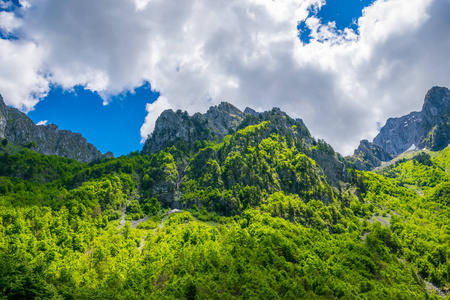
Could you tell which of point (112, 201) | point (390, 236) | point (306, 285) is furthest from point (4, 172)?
point (390, 236)

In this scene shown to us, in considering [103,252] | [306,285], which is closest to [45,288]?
[103,252]

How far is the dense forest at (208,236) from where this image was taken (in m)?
65.2

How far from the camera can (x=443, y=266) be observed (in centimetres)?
11375

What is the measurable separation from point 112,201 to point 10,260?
8841 cm

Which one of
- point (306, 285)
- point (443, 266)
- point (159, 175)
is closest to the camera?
point (306, 285)

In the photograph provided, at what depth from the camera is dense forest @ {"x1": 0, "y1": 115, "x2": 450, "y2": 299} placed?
65188 millimetres

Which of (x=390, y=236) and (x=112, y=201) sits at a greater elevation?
(x=112, y=201)

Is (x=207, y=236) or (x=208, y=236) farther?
(x=208, y=236)

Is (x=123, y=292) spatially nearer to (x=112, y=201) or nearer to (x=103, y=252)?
(x=103, y=252)

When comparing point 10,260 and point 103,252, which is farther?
point 103,252

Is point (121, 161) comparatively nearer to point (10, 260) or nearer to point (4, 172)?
point (4, 172)

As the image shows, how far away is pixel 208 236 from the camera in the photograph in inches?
4141

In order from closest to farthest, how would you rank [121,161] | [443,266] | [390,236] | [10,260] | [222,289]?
[10,260], [222,289], [443,266], [390,236], [121,161]

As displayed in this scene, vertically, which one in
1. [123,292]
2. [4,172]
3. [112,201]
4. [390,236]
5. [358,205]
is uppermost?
[4,172]
